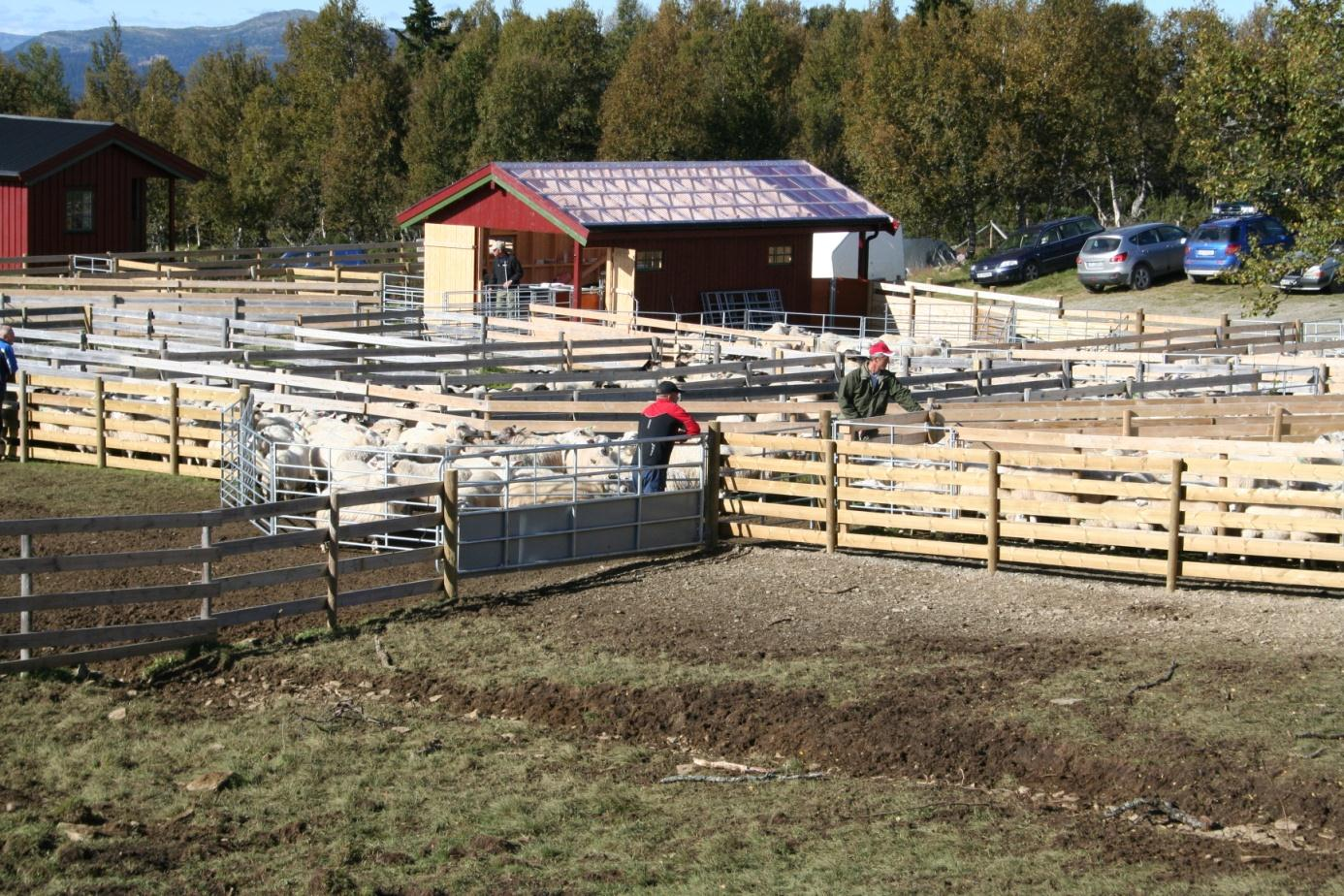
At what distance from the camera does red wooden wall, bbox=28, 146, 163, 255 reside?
4172cm

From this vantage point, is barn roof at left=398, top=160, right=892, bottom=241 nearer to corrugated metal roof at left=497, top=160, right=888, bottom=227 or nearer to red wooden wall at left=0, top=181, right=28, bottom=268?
corrugated metal roof at left=497, top=160, right=888, bottom=227

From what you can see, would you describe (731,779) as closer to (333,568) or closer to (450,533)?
(333,568)

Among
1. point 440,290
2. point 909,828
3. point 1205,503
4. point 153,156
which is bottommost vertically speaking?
point 909,828

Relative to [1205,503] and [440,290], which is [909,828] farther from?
[440,290]

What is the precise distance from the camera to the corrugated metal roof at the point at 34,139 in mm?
40844

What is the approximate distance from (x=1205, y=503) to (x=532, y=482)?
A: 6.00 metres

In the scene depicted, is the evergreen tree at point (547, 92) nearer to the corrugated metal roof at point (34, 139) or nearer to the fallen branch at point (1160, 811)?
the corrugated metal roof at point (34, 139)

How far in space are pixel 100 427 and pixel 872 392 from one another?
31.9ft

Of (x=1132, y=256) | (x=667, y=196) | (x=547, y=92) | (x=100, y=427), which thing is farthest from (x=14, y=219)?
(x=1132, y=256)

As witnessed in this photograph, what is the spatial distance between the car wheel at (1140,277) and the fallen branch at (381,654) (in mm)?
32398

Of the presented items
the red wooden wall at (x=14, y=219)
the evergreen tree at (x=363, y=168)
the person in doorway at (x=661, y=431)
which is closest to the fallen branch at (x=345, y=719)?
the person in doorway at (x=661, y=431)

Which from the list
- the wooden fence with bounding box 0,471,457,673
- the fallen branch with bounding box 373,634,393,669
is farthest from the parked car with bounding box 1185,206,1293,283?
the fallen branch with bounding box 373,634,393,669

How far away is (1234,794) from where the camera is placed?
902 cm

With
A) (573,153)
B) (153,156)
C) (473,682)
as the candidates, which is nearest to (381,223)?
(573,153)
